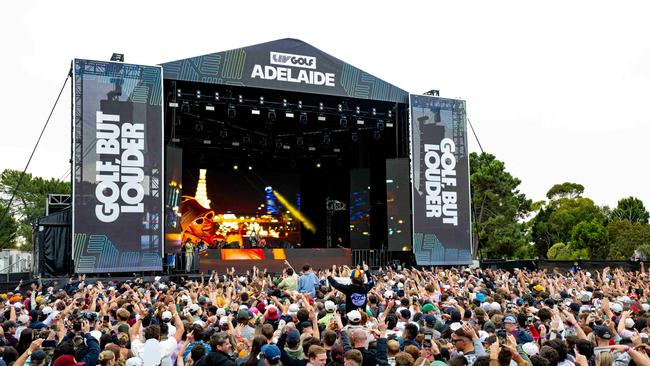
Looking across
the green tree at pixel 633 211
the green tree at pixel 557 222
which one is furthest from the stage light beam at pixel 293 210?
the green tree at pixel 633 211

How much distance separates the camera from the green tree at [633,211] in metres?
52.8

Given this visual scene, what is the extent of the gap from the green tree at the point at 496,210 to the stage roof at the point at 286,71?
2023 centimetres

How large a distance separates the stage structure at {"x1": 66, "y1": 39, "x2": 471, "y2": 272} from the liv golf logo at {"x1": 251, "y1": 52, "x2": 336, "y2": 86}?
5 cm

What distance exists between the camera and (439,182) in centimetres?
2511

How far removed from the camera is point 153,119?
21.2 m

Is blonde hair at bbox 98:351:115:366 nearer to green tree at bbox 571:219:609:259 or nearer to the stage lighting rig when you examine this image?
the stage lighting rig

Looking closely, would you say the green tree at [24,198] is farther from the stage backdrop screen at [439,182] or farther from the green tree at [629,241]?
the green tree at [629,241]

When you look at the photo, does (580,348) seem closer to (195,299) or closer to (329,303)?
(329,303)

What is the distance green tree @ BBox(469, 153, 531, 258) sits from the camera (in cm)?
4247

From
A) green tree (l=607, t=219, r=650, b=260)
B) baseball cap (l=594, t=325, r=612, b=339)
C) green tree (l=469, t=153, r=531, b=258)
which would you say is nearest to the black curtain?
baseball cap (l=594, t=325, r=612, b=339)

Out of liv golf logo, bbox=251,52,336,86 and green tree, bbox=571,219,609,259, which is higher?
liv golf logo, bbox=251,52,336,86

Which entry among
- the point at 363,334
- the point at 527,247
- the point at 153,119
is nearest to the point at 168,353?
the point at 363,334

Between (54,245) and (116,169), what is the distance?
3433 mm

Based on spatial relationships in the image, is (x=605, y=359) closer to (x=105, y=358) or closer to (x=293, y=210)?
(x=105, y=358)
